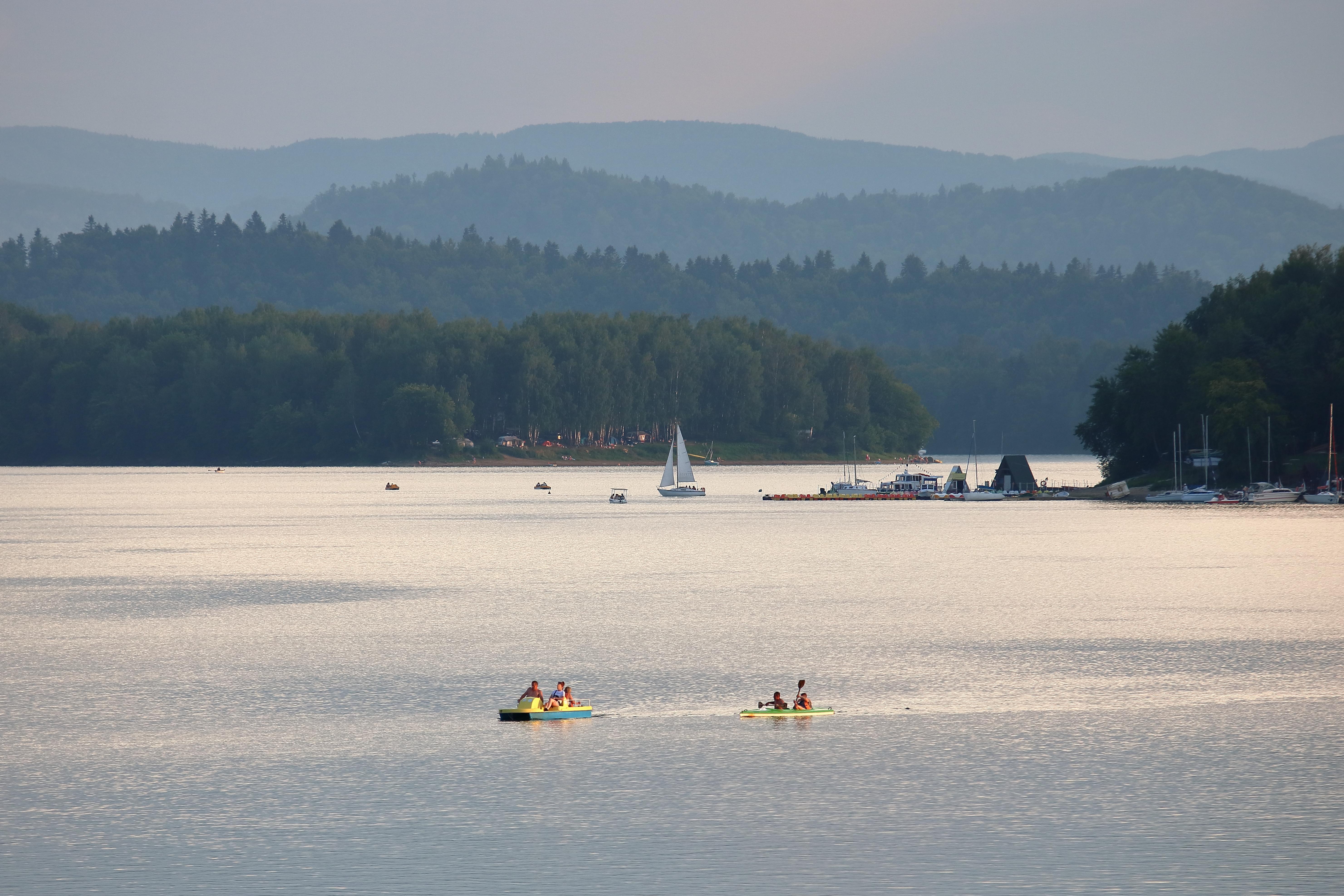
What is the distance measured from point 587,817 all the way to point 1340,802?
16.2m

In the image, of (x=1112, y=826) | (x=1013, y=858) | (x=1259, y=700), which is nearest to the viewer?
(x=1013, y=858)

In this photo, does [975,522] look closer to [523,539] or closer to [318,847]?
[523,539]

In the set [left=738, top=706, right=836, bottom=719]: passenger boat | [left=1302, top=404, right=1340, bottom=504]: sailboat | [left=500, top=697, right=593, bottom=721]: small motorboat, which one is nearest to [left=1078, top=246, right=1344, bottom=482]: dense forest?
[left=1302, top=404, right=1340, bottom=504]: sailboat

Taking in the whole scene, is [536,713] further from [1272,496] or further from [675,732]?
[1272,496]

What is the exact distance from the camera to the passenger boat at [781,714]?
45.7 m

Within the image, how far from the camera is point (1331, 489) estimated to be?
533 ft

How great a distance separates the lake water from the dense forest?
2351 inches

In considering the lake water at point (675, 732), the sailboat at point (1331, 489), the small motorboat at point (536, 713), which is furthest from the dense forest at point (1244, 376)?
the small motorboat at point (536, 713)

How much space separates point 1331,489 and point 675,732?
135 meters

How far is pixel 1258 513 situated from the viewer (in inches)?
6009

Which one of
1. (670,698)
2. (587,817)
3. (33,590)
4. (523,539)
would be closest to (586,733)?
(670,698)

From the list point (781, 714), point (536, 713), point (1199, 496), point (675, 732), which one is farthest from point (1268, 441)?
point (536, 713)

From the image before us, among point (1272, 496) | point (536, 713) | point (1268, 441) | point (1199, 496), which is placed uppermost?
point (1268, 441)

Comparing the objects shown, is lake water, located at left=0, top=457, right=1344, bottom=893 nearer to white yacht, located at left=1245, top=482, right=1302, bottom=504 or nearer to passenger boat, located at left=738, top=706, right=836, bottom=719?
passenger boat, located at left=738, top=706, right=836, bottom=719
